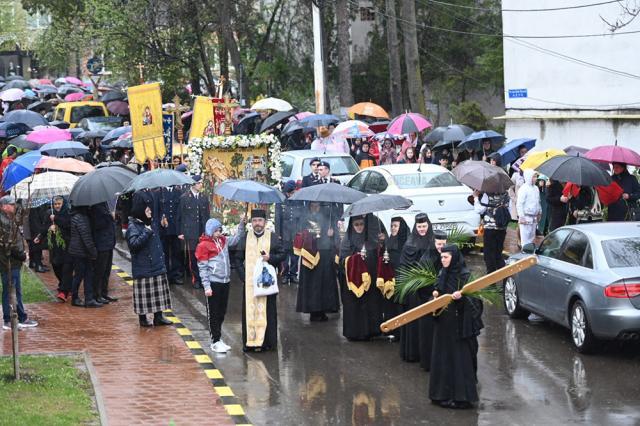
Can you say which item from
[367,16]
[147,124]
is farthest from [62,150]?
[367,16]

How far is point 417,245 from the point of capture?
1395cm

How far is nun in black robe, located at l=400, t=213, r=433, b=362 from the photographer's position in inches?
546

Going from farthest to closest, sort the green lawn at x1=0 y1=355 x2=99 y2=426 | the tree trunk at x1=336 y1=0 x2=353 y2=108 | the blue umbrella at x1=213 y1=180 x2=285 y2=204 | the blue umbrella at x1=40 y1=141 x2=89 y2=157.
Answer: the tree trunk at x1=336 y1=0 x2=353 y2=108, the blue umbrella at x1=40 y1=141 x2=89 y2=157, the blue umbrella at x1=213 y1=180 x2=285 y2=204, the green lawn at x1=0 y1=355 x2=99 y2=426

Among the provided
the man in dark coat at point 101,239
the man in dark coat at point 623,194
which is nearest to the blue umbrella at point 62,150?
the man in dark coat at point 101,239

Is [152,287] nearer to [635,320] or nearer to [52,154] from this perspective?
[635,320]

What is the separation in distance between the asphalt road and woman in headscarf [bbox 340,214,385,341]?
189 mm

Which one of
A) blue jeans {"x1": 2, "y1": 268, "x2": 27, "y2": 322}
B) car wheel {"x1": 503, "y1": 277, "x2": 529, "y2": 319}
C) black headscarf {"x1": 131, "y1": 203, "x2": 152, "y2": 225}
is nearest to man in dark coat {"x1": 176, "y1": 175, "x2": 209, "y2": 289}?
black headscarf {"x1": 131, "y1": 203, "x2": 152, "y2": 225}

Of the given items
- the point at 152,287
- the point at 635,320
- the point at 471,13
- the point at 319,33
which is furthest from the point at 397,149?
the point at 471,13

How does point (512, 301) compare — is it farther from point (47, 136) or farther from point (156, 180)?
point (47, 136)

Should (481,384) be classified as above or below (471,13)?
below

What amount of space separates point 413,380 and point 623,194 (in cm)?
771

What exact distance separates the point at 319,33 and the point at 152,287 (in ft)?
58.4

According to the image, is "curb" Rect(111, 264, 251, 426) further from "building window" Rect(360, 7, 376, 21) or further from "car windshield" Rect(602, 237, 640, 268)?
"building window" Rect(360, 7, 376, 21)

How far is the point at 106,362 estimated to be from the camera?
1412cm
